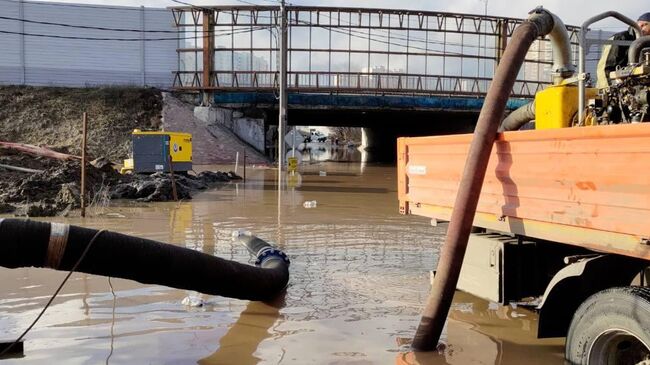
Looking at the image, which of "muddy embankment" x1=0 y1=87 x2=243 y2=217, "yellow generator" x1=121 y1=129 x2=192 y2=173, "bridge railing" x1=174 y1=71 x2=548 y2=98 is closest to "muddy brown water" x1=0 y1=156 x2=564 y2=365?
"muddy embankment" x1=0 y1=87 x2=243 y2=217

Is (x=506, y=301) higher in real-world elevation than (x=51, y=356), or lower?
higher

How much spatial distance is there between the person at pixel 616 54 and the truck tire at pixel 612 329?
8.00 ft

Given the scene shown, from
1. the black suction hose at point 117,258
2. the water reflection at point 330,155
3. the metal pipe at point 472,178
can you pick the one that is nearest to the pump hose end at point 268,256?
the black suction hose at point 117,258

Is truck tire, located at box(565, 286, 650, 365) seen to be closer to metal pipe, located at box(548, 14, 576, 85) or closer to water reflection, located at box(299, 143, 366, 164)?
metal pipe, located at box(548, 14, 576, 85)

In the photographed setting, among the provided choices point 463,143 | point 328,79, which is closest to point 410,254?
point 463,143

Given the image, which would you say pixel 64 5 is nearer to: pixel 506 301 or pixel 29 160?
pixel 29 160

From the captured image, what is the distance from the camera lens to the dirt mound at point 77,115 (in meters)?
35.7

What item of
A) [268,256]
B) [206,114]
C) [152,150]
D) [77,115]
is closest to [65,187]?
[152,150]

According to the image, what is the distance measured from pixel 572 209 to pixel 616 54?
228 centimetres

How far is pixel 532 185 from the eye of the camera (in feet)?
13.9

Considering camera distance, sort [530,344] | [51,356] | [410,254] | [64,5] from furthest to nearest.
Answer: [64,5] < [410,254] < [530,344] < [51,356]

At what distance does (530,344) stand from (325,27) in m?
36.6

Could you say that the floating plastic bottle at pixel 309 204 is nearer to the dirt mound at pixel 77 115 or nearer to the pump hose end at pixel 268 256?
the pump hose end at pixel 268 256

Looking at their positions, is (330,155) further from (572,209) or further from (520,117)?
(572,209)
